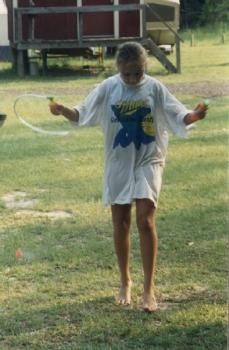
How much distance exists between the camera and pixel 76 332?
4.07m

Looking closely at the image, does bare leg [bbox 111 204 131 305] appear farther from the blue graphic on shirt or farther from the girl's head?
the girl's head

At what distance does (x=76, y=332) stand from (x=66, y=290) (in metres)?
0.67

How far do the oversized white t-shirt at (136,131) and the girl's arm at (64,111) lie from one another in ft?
0.53

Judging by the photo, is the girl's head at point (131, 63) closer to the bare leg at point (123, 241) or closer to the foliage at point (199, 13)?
the bare leg at point (123, 241)

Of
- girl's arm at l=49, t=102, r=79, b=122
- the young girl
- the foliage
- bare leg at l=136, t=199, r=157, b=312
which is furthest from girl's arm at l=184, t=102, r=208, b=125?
the foliage

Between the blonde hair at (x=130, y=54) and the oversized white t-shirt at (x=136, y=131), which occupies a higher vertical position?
the blonde hair at (x=130, y=54)

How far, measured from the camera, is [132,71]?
426 centimetres

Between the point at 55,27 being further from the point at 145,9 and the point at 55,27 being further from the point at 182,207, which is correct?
the point at 182,207

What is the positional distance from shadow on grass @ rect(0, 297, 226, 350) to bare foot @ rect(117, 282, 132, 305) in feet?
0.17

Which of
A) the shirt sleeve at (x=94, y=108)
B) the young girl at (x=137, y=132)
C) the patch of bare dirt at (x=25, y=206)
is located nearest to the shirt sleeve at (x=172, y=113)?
the young girl at (x=137, y=132)

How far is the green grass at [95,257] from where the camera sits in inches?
160

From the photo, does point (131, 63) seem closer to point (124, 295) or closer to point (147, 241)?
point (147, 241)

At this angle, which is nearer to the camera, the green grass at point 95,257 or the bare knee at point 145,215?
the green grass at point 95,257

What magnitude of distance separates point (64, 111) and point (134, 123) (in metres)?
0.40
